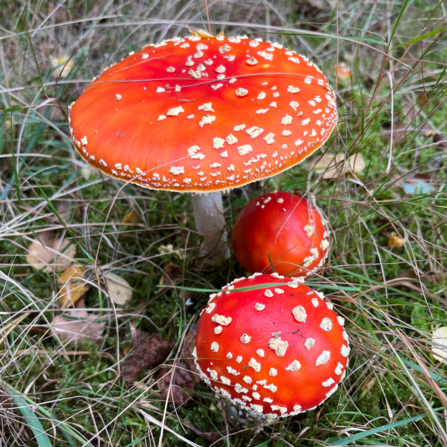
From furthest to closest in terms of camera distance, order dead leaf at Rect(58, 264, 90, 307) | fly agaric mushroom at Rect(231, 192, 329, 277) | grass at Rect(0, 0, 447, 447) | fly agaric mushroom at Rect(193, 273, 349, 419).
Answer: dead leaf at Rect(58, 264, 90, 307)
fly agaric mushroom at Rect(231, 192, 329, 277)
grass at Rect(0, 0, 447, 447)
fly agaric mushroom at Rect(193, 273, 349, 419)

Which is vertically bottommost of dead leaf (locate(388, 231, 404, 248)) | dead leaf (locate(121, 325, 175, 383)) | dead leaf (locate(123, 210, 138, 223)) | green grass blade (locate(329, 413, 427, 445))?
dead leaf (locate(388, 231, 404, 248))

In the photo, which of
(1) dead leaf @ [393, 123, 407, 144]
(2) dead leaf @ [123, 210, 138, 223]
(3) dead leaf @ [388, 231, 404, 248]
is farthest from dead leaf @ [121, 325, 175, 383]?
(1) dead leaf @ [393, 123, 407, 144]

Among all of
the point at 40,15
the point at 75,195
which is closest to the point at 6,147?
the point at 75,195

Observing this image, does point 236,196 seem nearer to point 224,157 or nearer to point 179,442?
point 224,157

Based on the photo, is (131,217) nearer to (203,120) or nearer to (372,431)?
(203,120)

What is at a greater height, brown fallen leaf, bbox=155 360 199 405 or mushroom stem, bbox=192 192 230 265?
mushroom stem, bbox=192 192 230 265

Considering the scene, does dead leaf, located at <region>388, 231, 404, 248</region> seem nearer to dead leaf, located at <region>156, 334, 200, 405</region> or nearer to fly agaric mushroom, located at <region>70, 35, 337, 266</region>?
fly agaric mushroom, located at <region>70, 35, 337, 266</region>

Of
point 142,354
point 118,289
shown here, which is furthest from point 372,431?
point 118,289
